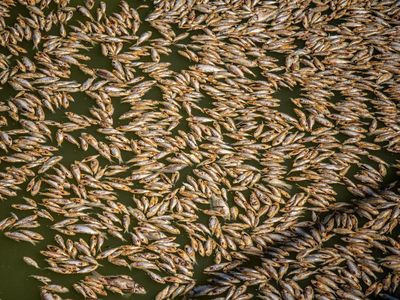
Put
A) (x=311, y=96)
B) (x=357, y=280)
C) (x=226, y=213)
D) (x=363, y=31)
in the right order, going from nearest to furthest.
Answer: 1. (x=357, y=280)
2. (x=226, y=213)
3. (x=311, y=96)
4. (x=363, y=31)

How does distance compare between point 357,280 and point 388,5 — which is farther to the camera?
point 388,5

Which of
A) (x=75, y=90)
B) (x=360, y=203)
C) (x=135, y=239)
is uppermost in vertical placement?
(x=75, y=90)

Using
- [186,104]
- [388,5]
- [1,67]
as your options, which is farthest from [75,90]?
[388,5]

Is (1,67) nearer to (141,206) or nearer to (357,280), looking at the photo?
(141,206)

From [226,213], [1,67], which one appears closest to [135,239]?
[226,213]

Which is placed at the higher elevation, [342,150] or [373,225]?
[342,150]

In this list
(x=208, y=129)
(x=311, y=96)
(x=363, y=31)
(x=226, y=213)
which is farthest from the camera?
(x=363, y=31)
